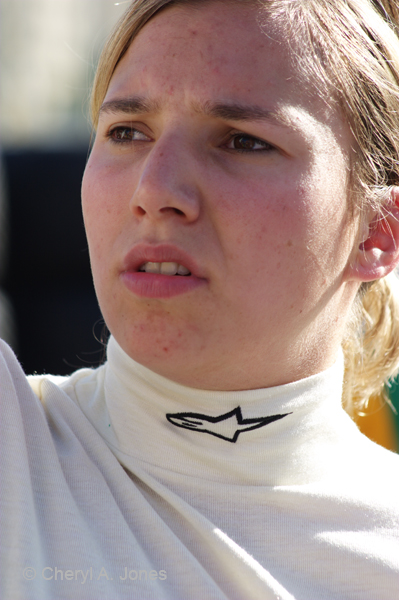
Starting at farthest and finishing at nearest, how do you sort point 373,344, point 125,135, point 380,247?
point 373,344 < point 380,247 < point 125,135

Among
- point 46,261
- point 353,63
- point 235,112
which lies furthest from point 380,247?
point 46,261

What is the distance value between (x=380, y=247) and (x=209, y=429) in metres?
0.67

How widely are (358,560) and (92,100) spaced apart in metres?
1.43

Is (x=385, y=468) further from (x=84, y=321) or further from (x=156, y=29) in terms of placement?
(x=84, y=321)

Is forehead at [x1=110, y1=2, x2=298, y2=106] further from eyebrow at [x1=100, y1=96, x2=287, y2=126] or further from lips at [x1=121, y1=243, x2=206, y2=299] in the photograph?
lips at [x1=121, y1=243, x2=206, y2=299]

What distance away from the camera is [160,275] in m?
1.40

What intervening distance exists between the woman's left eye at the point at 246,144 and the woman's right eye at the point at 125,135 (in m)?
0.21

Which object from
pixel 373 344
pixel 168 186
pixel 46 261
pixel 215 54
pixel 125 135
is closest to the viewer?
pixel 168 186

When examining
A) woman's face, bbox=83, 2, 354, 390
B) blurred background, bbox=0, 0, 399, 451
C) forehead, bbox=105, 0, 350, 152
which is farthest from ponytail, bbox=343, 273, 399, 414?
blurred background, bbox=0, 0, 399, 451

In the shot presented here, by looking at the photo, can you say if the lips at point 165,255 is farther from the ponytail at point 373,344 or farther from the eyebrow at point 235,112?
the ponytail at point 373,344

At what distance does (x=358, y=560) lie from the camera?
58.3 inches

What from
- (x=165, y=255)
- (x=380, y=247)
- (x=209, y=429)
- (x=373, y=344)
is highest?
(x=380, y=247)

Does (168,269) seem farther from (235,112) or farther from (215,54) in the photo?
(215,54)

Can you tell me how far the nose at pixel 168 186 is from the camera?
137cm
